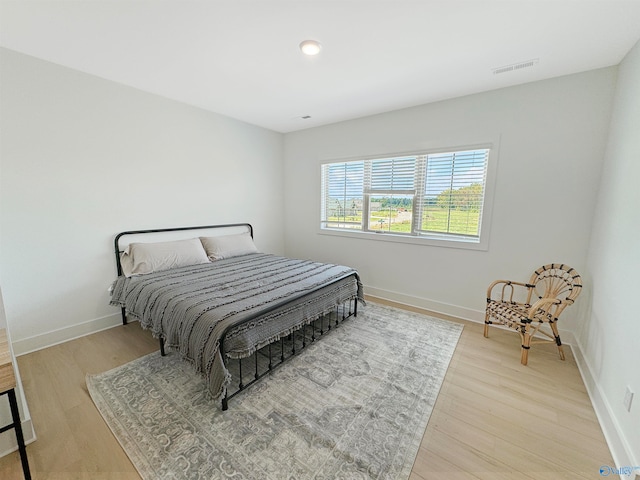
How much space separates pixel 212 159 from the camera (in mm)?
3607

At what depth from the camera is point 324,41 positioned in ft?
6.40

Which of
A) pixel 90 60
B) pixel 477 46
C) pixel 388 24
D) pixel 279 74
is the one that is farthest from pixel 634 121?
pixel 90 60

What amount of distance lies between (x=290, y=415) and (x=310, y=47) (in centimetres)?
261

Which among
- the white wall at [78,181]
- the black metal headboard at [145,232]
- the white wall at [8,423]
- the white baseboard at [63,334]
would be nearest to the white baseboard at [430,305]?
the black metal headboard at [145,232]

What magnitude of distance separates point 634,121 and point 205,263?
3.93 m

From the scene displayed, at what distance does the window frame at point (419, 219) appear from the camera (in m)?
2.88

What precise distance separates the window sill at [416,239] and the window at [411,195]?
6 centimetres

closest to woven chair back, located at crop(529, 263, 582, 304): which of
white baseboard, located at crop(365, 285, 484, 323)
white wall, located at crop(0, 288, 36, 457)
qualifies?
white baseboard, located at crop(365, 285, 484, 323)

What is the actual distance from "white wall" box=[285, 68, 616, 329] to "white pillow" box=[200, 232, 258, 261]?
170cm

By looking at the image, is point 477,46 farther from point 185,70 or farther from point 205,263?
point 205,263

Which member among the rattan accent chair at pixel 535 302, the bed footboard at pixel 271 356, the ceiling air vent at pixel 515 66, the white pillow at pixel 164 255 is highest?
the ceiling air vent at pixel 515 66

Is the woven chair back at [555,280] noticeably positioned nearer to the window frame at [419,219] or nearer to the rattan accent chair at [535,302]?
the rattan accent chair at [535,302]

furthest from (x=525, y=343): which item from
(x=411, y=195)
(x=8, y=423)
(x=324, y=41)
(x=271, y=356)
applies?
(x=8, y=423)

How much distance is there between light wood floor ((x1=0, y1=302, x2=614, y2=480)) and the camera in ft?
4.59
